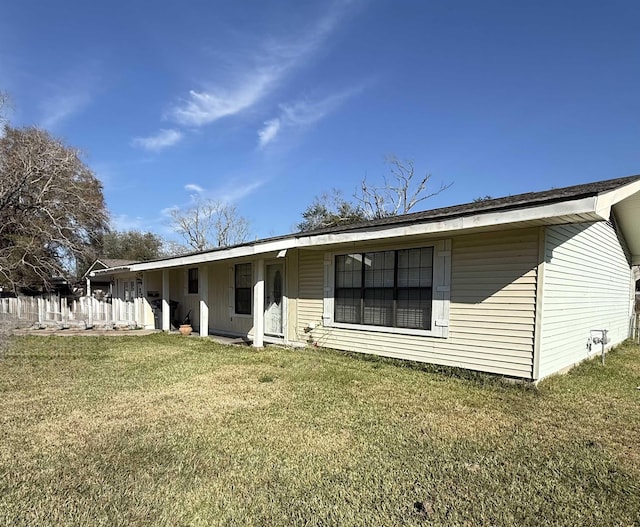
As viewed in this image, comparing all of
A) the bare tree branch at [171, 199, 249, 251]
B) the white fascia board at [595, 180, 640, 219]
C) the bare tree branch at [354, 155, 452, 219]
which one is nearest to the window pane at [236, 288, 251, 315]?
the white fascia board at [595, 180, 640, 219]

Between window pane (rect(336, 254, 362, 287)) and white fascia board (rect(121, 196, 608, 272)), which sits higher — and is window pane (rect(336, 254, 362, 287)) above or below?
below

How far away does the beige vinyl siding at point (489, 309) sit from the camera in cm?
571

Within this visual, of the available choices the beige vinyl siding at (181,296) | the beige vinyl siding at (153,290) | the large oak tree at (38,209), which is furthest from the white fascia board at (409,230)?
the large oak tree at (38,209)

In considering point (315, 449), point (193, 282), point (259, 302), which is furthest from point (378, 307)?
point (193, 282)

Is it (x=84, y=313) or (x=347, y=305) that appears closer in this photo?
(x=347, y=305)

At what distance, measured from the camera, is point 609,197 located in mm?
4957

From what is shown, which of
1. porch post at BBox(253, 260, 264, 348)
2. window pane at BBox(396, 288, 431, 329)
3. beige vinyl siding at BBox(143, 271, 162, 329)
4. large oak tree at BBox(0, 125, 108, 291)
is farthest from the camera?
large oak tree at BBox(0, 125, 108, 291)

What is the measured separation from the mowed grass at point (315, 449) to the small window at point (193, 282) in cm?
741

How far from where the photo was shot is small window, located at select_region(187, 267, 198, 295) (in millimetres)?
13891

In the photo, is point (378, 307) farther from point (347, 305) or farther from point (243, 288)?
point (243, 288)

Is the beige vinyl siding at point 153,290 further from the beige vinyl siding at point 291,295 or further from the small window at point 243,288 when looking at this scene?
the beige vinyl siding at point 291,295

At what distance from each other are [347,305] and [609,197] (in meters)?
4.98

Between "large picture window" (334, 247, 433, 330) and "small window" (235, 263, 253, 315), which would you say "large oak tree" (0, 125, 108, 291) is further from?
"large picture window" (334, 247, 433, 330)

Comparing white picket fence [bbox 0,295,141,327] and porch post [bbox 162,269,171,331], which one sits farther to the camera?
white picket fence [bbox 0,295,141,327]
